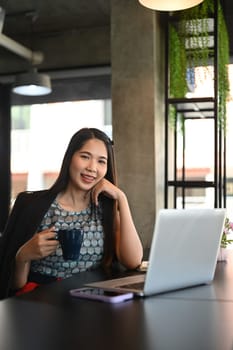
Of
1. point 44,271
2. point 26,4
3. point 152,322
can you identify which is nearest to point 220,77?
point 26,4

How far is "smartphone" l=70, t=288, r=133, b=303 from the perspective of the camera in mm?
1405

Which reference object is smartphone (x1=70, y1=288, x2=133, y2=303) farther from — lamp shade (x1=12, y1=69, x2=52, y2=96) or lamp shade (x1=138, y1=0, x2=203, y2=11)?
lamp shade (x1=12, y1=69, x2=52, y2=96)

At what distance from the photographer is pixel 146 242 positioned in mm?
3707

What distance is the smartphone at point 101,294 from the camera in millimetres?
1405

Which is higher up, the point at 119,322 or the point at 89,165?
the point at 89,165

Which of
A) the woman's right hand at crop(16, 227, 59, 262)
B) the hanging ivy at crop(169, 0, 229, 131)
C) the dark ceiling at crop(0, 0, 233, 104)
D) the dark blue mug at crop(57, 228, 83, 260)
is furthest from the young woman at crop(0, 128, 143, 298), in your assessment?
the dark ceiling at crop(0, 0, 233, 104)

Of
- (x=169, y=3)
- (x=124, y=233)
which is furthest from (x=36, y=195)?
(x=169, y=3)

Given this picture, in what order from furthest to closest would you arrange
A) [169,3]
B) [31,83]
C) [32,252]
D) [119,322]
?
1. [31,83]
2. [169,3]
3. [32,252]
4. [119,322]

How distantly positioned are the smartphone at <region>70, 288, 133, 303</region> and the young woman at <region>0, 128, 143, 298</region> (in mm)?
481

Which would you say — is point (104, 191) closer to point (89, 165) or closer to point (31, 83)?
point (89, 165)

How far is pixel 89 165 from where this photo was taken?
2.08 metres

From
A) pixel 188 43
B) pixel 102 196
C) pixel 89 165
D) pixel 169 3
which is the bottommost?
pixel 102 196

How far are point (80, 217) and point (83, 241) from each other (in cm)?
11

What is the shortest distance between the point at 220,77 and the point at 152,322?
10.5 feet
